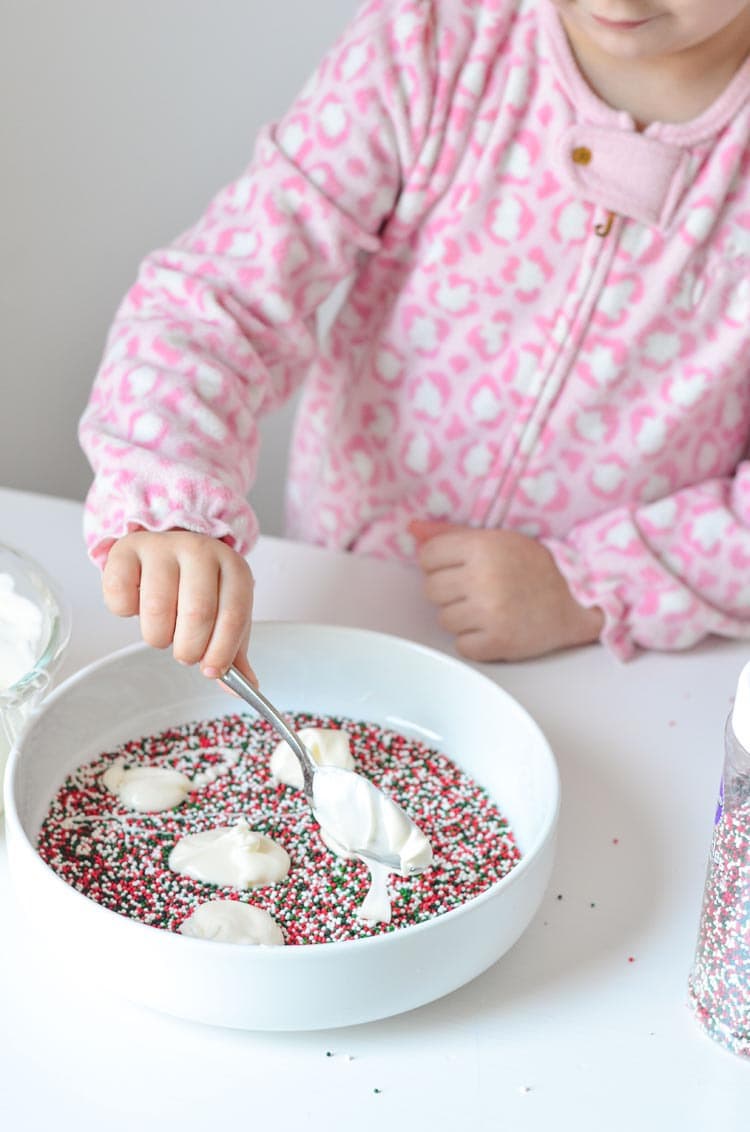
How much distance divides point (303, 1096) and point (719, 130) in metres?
0.67

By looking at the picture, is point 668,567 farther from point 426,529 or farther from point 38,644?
point 38,644

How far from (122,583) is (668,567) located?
0.42 metres

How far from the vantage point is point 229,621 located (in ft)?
2.27

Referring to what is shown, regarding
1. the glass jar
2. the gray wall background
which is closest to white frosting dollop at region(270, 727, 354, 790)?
the glass jar

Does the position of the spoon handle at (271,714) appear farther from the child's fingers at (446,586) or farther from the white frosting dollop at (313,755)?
the child's fingers at (446,586)

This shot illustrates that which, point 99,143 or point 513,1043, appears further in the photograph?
point 99,143

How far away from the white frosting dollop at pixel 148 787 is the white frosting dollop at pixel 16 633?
0.08 metres

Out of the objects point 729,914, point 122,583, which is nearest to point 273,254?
point 122,583

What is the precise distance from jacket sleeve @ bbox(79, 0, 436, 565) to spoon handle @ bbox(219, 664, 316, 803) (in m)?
0.15

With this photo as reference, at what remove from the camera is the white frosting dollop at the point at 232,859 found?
25.5 inches

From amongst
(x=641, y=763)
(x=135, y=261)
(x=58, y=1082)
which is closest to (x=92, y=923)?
(x=58, y=1082)

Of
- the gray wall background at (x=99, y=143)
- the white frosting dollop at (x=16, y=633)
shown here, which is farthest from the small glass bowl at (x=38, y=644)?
the gray wall background at (x=99, y=143)

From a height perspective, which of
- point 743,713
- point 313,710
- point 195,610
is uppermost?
point 743,713

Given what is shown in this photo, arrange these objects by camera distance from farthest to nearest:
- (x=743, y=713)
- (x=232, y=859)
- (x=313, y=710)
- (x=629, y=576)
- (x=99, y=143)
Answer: (x=99, y=143) < (x=629, y=576) < (x=313, y=710) < (x=232, y=859) < (x=743, y=713)
